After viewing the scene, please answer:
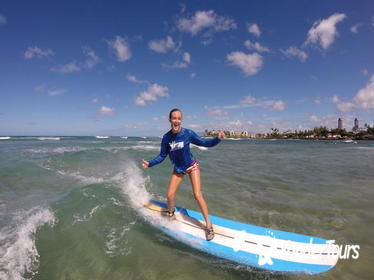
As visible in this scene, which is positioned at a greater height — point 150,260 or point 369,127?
point 369,127

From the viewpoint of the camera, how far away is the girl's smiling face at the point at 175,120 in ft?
14.5

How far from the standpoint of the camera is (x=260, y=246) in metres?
4.04

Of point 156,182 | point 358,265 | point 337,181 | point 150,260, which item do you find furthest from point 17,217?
point 337,181

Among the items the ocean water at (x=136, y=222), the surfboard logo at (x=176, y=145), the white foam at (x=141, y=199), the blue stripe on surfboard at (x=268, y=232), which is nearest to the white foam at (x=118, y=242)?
the ocean water at (x=136, y=222)

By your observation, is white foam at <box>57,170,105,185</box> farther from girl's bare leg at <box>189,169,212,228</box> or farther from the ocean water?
girl's bare leg at <box>189,169,212,228</box>

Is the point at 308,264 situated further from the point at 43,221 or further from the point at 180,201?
the point at 43,221

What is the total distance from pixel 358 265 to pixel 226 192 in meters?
4.96

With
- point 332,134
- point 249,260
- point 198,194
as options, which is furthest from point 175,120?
point 332,134

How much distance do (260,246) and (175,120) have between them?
10.2 feet

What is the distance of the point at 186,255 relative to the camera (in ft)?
13.1

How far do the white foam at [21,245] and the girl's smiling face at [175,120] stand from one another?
364 cm

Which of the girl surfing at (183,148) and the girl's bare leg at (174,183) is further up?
the girl surfing at (183,148)

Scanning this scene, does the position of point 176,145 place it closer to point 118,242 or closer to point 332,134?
point 118,242

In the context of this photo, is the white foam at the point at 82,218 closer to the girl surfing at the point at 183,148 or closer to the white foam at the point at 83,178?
the girl surfing at the point at 183,148
